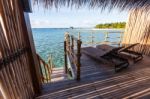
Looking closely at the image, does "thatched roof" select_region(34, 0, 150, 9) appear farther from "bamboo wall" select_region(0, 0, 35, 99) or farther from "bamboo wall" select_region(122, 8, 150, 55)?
"bamboo wall" select_region(122, 8, 150, 55)

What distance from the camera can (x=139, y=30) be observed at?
5.94 metres

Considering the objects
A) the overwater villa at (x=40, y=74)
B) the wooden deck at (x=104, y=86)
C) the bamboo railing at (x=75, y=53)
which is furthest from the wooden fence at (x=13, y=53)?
the bamboo railing at (x=75, y=53)

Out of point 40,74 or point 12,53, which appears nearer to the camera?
point 12,53

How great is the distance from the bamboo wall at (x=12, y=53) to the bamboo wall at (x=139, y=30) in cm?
455

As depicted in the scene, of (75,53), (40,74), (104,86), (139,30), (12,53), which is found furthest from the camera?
(139,30)

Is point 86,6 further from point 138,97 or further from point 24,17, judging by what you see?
point 138,97

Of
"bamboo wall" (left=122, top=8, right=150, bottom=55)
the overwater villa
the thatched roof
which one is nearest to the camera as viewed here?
the overwater villa

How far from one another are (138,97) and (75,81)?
1.35 m

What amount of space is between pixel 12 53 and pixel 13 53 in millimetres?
30

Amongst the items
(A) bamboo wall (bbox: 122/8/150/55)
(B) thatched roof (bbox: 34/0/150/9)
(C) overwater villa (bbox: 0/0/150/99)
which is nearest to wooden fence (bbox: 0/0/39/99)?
(C) overwater villa (bbox: 0/0/150/99)

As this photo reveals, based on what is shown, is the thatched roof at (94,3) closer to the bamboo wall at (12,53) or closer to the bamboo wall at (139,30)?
the bamboo wall at (12,53)

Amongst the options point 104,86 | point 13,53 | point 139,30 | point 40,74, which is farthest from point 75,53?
point 139,30

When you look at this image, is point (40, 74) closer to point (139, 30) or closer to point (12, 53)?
point (12, 53)

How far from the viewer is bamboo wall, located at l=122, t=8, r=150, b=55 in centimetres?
553
